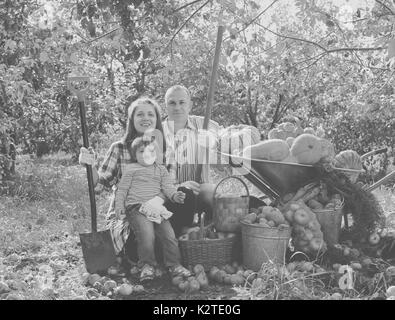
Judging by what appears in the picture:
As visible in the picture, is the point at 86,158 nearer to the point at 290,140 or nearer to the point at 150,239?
the point at 150,239

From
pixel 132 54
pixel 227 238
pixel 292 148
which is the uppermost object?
pixel 132 54

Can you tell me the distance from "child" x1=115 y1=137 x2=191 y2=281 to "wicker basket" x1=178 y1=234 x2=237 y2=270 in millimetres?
61

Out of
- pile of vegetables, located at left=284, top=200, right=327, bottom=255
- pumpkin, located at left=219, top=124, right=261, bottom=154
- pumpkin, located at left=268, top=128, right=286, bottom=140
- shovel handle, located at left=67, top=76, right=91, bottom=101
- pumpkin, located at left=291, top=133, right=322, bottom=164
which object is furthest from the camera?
pumpkin, located at left=268, top=128, right=286, bottom=140

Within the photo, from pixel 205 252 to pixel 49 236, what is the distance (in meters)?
1.93

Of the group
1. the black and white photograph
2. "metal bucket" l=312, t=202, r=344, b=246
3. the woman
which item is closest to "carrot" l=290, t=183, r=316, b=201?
the black and white photograph

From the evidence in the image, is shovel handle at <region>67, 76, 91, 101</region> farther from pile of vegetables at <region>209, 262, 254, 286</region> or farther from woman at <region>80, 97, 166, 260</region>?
pile of vegetables at <region>209, 262, 254, 286</region>

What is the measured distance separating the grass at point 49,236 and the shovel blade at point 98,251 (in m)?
0.11

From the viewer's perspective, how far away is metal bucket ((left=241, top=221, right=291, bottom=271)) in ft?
12.0

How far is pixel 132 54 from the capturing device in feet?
13.6

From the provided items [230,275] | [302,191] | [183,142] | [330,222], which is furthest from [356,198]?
[183,142]

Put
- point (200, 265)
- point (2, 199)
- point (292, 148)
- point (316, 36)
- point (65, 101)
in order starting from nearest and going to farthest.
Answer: point (200, 265)
point (292, 148)
point (2, 199)
point (65, 101)
point (316, 36)

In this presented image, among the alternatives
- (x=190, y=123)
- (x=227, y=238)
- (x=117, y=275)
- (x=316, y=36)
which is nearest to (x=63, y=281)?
(x=117, y=275)

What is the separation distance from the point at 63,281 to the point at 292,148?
186cm
